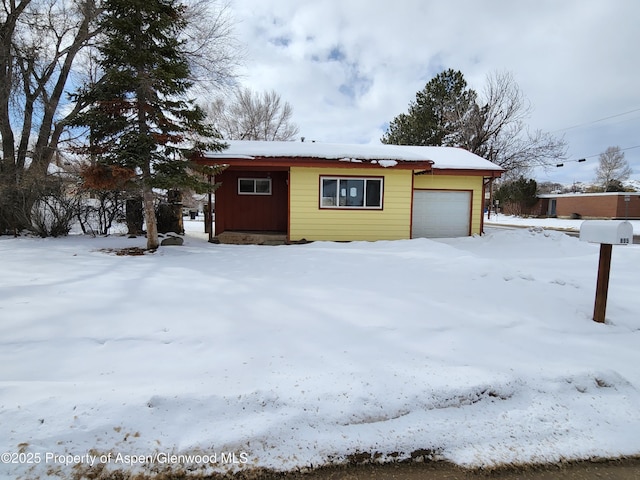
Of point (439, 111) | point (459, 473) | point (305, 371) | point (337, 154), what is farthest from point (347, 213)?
point (439, 111)

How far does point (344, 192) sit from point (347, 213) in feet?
2.23

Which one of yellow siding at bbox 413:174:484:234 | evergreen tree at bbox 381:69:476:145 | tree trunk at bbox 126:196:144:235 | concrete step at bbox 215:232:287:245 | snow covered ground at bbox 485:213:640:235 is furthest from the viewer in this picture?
evergreen tree at bbox 381:69:476:145

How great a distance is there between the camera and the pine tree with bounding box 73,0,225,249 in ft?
22.7

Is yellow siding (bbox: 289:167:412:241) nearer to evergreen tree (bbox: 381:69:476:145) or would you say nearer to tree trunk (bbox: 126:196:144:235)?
tree trunk (bbox: 126:196:144:235)

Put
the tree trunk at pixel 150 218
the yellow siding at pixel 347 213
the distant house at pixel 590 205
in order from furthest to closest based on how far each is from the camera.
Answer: the distant house at pixel 590 205
the yellow siding at pixel 347 213
the tree trunk at pixel 150 218

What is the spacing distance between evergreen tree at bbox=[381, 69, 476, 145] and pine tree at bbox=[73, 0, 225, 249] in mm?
20142

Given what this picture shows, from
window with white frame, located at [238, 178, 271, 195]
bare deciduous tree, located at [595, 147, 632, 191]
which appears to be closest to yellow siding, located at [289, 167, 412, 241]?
window with white frame, located at [238, 178, 271, 195]

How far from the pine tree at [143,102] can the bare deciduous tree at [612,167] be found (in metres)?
58.5

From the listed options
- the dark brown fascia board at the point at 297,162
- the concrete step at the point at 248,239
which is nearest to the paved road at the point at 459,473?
the concrete step at the point at 248,239

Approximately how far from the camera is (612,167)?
4709 cm

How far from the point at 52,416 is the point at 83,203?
33.5 feet

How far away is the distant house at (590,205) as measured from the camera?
27984mm

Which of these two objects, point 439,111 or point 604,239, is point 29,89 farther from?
point 439,111

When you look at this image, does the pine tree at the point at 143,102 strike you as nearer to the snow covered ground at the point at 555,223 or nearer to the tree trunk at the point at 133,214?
the tree trunk at the point at 133,214
